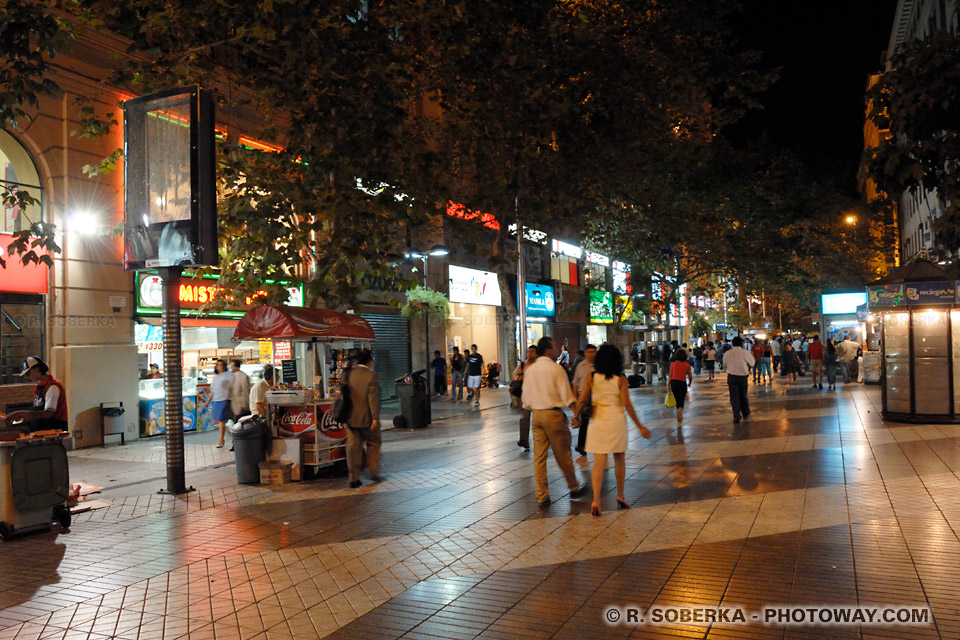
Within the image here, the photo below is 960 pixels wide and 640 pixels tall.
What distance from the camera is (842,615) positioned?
15.8 feet

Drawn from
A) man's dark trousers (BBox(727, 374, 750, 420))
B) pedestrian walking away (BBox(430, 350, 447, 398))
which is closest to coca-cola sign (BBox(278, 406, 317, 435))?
man's dark trousers (BBox(727, 374, 750, 420))

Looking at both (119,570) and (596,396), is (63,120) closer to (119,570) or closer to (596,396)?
(119,570)

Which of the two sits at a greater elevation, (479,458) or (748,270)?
(748,270)

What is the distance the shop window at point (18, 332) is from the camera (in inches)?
527

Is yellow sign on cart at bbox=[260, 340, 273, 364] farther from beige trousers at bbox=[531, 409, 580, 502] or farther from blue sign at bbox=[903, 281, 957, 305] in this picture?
blue sign at bbox=[903, 281, 957, 305]

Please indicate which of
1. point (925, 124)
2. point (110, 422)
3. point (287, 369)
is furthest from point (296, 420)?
point (925, 124)

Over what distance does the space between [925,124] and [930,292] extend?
308 inches

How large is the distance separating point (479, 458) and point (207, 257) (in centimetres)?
527

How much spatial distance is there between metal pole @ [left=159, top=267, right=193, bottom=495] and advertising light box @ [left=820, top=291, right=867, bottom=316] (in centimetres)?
2868

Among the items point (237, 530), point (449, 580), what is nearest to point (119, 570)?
point (237, 530)

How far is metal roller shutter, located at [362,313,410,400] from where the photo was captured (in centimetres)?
2400

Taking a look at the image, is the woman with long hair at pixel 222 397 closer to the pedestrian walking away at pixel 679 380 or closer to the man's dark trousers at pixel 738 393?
the pedestrian walking away at pixel 679 380

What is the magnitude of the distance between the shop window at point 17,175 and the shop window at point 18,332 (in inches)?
53.0

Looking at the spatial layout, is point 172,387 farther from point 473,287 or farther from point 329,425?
point 473,287
